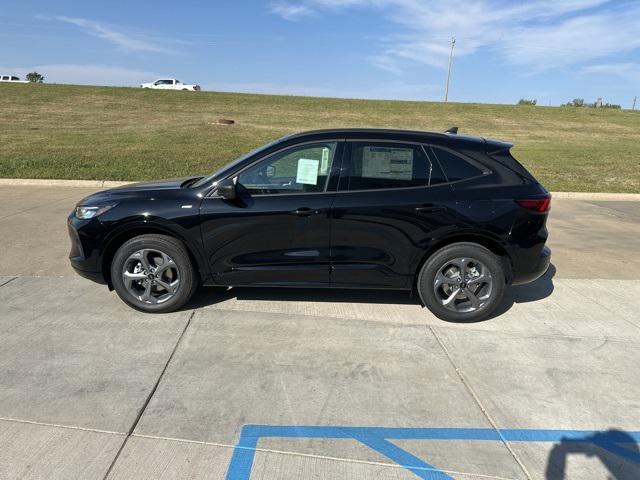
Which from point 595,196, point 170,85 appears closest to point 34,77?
point 170,85

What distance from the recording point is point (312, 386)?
335cm

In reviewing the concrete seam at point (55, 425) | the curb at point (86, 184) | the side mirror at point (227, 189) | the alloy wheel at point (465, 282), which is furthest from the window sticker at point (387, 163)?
the curb at point (86, 184)

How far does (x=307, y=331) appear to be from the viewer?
415 centimetres

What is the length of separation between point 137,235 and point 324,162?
1.77 meters

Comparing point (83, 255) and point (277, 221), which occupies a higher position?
point (277, 221)

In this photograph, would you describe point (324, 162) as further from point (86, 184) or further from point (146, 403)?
point (86, 184)

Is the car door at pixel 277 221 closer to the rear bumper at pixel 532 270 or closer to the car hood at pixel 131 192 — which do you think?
the car hood at pixel 131 192

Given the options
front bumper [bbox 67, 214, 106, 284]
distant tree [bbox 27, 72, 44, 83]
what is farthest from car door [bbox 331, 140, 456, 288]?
distant tree [bbox 27, 72, 44, 83]

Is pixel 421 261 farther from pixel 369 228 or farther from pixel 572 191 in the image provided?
pixel 572 191

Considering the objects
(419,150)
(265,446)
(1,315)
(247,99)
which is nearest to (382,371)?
(265,446)

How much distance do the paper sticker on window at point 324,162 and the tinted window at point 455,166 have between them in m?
0.94

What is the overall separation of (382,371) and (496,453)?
3.24 feet

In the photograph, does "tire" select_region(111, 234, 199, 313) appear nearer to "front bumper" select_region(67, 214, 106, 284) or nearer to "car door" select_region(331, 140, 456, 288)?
"front bumper" select_region(67, 214, 106, 284)

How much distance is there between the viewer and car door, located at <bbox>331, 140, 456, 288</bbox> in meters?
4.25
